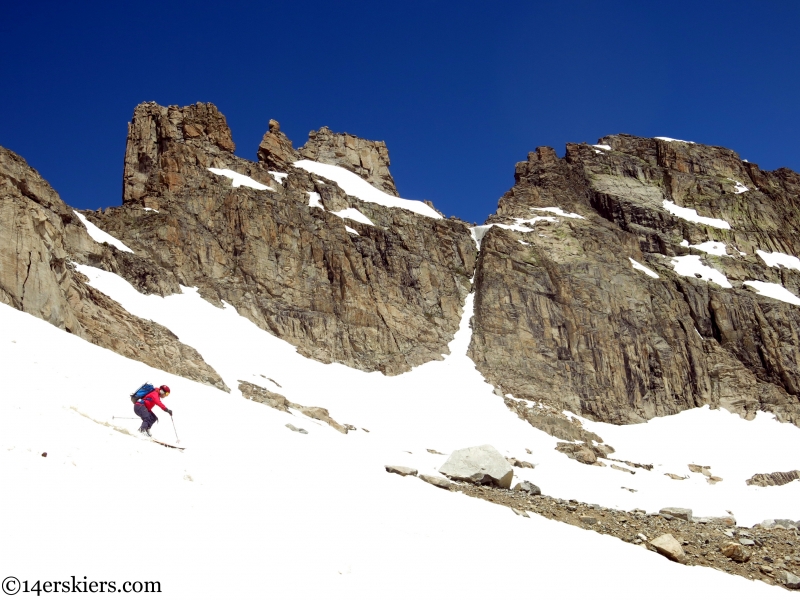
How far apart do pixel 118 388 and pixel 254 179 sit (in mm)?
54671

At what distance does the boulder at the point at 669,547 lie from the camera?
13422 mm

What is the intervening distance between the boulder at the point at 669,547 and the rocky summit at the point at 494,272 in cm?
3383

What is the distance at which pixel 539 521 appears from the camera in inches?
555

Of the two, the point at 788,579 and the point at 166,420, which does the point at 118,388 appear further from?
the point at 788,579

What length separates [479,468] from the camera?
20.1 metres

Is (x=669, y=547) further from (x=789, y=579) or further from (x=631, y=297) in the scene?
(x=631, y=297)

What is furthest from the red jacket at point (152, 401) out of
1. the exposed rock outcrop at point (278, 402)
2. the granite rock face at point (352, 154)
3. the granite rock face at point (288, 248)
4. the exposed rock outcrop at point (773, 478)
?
the granite rock face at point (352, 154)

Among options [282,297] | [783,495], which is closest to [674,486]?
[783,495]

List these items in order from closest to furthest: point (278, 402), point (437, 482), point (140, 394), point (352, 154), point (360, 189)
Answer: point (140, 394), point (437, 482), point (278, 402), point (360, 189), point (352, 154)

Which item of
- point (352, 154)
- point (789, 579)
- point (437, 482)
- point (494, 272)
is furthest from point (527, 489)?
point (352, 154)

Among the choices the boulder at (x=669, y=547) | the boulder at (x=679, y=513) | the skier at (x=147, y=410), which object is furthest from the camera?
the boulder at (x=679, y=513)

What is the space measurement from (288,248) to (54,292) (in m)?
33.1

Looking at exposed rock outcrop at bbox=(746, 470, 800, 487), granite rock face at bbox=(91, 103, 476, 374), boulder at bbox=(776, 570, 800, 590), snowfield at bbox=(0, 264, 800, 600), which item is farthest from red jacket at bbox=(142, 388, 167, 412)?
exposed rock outcrop at bbox=(746, 470, 800, 487)

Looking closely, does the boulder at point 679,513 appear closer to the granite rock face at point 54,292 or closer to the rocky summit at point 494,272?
the granite rock face at point 54,292
